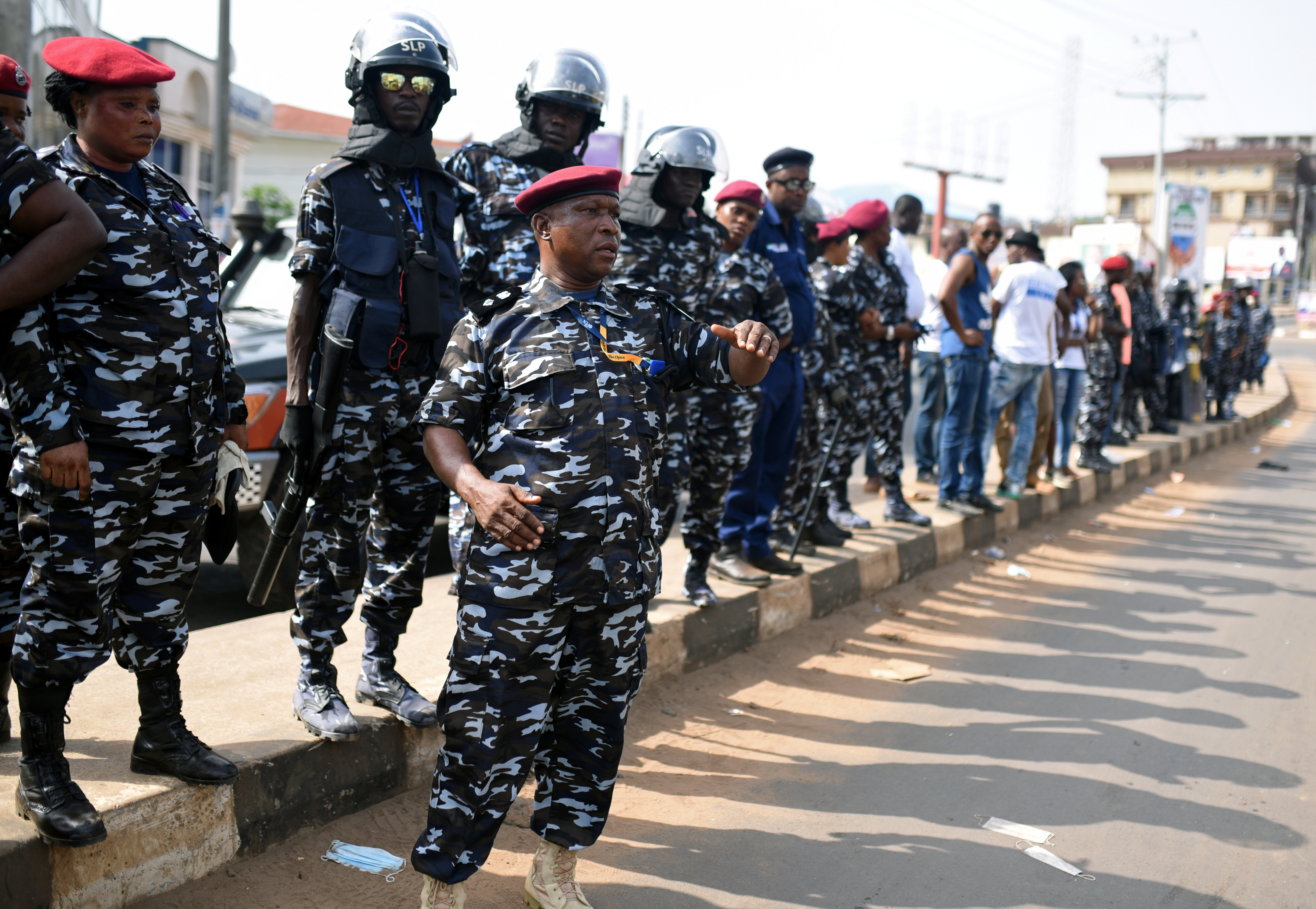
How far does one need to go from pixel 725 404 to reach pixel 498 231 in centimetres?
148

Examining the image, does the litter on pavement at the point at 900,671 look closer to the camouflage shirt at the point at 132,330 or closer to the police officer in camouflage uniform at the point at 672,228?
the police officer in camouflage uniform at the point at 672,228

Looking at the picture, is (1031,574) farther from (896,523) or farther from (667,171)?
(667,171)

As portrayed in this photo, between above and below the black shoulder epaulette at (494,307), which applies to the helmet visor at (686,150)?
above

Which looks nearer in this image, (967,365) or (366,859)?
(366,859)

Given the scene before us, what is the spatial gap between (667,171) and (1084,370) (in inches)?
274

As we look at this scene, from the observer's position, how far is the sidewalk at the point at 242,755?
2.66m

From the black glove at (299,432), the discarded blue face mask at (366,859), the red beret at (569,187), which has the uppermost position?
the red beret at (569,187)

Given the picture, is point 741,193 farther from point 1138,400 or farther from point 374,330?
point 1138,400

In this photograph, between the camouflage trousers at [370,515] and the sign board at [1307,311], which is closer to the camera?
the camouflage trousers at [370,515]

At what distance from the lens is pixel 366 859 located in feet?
10.1

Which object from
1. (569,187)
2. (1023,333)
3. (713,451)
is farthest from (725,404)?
(1023,333)

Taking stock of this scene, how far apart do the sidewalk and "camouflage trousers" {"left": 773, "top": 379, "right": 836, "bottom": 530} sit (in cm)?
97

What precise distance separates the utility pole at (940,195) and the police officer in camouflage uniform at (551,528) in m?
23.0

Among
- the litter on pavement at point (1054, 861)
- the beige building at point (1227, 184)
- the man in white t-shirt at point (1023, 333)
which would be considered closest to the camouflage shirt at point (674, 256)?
the litter on pavement at point (1054, 861)
